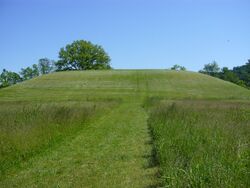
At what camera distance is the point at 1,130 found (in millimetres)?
12984

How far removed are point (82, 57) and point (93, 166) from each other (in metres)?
115

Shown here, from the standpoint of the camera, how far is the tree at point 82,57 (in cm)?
12450

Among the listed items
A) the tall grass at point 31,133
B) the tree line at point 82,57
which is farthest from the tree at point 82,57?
the tall grass at point 31,133

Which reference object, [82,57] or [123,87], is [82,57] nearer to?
[82,57]

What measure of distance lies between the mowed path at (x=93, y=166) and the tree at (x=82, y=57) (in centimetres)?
11092

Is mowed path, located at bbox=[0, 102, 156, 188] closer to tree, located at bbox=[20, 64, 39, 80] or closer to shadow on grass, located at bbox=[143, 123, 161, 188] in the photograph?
shadow on grass, located at bbox=[143, 123, 161, 188]

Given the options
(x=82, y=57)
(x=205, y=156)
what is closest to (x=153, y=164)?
(x=205, y=156)

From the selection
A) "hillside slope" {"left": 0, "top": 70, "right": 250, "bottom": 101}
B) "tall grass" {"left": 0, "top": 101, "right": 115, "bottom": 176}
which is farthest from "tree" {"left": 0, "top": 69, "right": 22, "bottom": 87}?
"tall grass" {"left": 0, "top": 101, "right": 115, "bottom": 176}

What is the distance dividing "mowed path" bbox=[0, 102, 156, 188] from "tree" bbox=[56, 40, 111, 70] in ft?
364

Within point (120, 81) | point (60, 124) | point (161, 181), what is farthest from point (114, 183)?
point (120, 81)

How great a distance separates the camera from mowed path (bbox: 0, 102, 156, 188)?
8555 mm

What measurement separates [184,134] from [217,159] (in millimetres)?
3531

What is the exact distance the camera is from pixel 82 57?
406 feet

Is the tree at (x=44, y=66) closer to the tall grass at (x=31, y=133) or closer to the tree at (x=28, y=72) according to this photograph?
the tree at (x=28, y=72)
